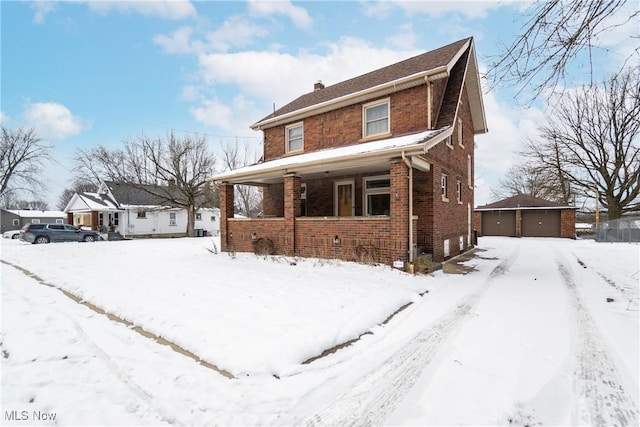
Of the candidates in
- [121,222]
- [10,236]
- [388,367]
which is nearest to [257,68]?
[388,367]

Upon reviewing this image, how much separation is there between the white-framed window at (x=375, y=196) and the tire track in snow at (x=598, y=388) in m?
7.79

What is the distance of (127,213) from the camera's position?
26734mm

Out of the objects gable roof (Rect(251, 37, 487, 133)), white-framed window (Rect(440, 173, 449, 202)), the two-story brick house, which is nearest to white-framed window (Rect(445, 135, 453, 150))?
the two-story brick house

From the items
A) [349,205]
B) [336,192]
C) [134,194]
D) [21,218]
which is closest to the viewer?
[349,205]

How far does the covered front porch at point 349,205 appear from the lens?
7.90 m

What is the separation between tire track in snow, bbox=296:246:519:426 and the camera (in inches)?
91.7

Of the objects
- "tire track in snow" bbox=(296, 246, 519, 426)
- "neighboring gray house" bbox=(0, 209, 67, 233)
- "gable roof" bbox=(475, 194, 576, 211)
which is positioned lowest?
"tire track in snow" bbox=(296, 246, 519, 426)

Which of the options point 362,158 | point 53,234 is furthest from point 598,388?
point 53,234

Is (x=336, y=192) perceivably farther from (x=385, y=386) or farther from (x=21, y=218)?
(x=21, y=218)

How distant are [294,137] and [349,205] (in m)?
4.69

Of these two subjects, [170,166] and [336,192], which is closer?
[336,192]

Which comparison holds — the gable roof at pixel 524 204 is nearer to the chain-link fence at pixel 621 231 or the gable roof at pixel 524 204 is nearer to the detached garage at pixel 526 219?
the detached garage at pixel 526 219

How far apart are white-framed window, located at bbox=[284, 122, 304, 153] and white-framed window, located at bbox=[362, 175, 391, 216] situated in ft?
12.9

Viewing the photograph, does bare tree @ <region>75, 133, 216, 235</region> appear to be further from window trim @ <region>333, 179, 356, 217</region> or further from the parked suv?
window trim @ <region>333, 179, 356, 217</region>
